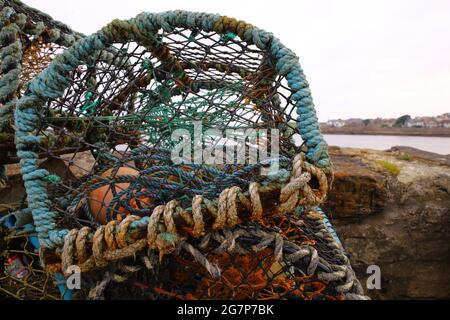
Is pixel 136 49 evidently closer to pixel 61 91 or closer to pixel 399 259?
pixel 61 91

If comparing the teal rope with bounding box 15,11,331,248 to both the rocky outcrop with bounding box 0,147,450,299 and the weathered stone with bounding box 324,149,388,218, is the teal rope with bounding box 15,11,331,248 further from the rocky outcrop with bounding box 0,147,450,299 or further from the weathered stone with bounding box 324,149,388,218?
the weathered stone with bounding box 324,149,388,218

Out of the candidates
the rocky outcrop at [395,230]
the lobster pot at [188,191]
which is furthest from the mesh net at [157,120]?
the rocky outcrop at [395,230]

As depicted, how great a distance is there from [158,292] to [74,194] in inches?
17.5

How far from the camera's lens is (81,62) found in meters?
1.11

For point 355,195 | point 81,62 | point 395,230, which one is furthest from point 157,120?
point 395,230

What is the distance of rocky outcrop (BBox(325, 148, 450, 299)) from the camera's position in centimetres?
235

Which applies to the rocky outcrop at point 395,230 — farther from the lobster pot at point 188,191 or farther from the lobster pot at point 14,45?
the lobster pot at point 188,191

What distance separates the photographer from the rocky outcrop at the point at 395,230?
235 centimetres

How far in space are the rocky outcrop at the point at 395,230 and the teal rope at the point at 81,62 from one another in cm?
148

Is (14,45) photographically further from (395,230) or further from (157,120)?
(395,230)

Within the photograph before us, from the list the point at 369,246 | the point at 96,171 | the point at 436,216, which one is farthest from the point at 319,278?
the point at 436,216

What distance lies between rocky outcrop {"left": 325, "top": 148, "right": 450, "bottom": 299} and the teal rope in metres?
1.48

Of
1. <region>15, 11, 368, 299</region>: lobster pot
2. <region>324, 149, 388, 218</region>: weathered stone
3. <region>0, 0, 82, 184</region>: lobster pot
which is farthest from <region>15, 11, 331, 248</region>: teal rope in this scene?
<region>324, 149, 388, 218</region>: weathered stone
